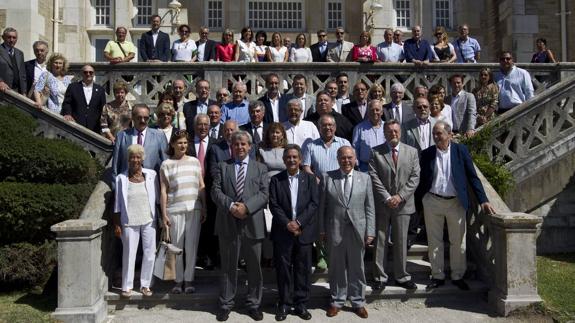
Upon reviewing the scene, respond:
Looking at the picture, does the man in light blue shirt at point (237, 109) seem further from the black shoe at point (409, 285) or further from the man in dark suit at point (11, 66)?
the man in dark suit at point (11, 66)

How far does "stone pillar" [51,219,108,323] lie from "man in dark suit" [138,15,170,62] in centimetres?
551

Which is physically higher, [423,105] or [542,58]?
[542,58]

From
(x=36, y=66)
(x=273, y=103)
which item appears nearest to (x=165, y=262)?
(x=273, y=103)

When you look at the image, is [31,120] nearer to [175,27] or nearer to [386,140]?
[386,140]

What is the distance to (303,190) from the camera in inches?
257

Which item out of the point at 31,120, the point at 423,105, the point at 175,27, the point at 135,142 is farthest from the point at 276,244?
the point at 175,27

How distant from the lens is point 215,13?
57.6 ft

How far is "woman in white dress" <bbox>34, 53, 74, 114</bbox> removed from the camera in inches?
365

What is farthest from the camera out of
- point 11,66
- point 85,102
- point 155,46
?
point 155,46

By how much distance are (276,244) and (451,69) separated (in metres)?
5.87

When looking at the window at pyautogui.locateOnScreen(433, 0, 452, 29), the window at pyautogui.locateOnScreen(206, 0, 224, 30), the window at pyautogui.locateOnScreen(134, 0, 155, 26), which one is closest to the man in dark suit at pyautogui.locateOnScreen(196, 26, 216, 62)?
the window at pyautogui.locateOnScreen(206, 0, 224, 30)

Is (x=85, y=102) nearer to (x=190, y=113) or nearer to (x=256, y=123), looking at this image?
(x=190, y=113)

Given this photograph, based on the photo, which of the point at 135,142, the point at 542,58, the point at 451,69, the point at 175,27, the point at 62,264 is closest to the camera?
the point at 62,264

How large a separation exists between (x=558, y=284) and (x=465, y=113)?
2.88m
